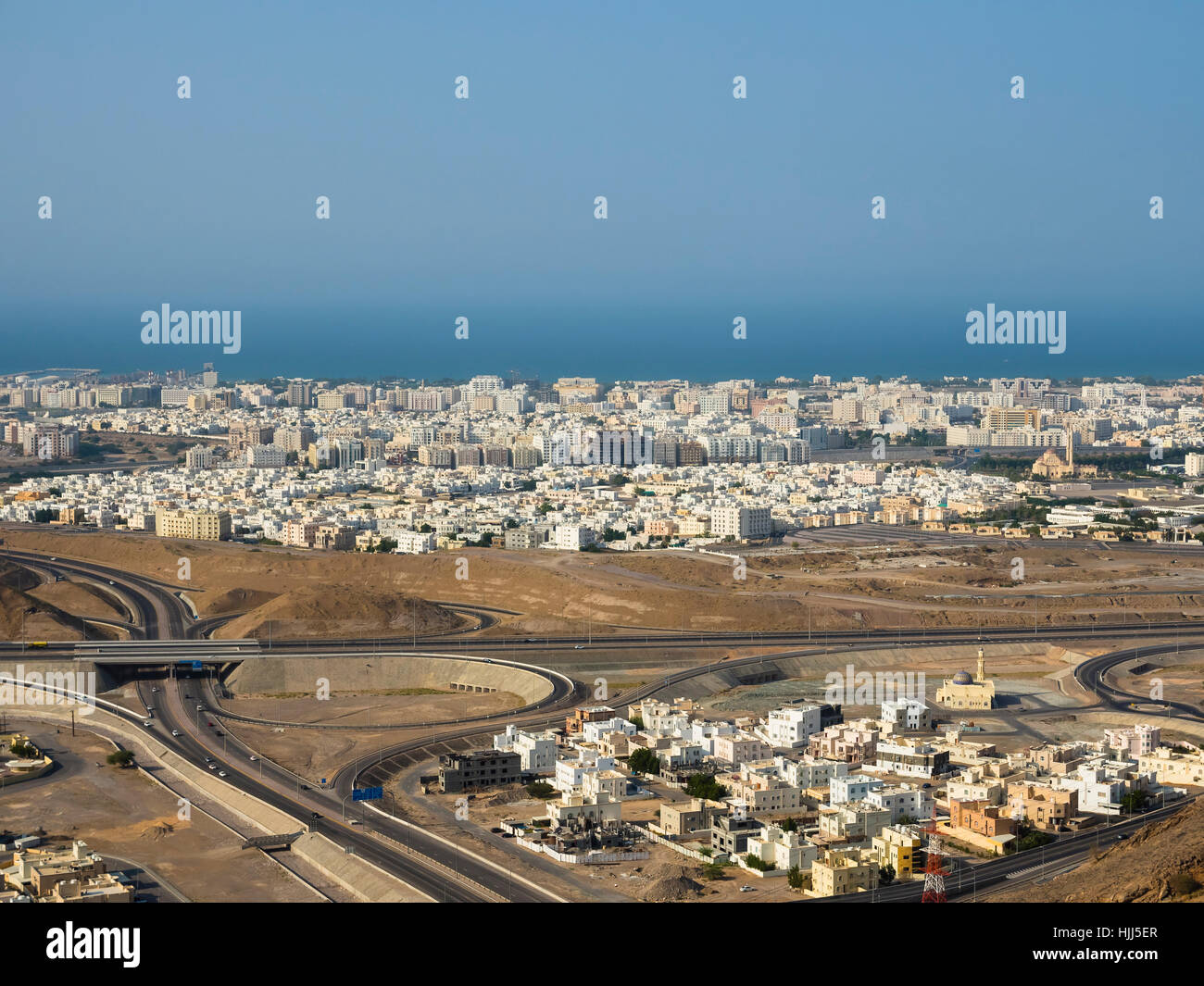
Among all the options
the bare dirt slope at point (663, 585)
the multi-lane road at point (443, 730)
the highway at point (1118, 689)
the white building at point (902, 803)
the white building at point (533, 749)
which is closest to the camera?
the multi-lane road at point (443, 730)

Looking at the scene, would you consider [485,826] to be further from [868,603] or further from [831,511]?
[831,511]

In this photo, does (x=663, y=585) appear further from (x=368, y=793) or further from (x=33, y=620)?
(x=368, y=793)

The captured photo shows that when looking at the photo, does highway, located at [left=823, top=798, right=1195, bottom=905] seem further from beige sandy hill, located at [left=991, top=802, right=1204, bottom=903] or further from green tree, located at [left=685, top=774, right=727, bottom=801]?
green tree, located at [left=685, top=774, right=727, bottom=801]

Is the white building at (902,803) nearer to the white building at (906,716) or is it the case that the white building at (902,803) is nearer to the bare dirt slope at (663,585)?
the white building at (906,716)

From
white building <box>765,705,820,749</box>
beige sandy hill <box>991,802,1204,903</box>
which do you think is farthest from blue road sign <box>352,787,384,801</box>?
beige sandy hill <box>991,802,1204,903</box>

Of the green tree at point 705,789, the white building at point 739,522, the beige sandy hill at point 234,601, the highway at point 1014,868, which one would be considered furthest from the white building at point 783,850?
the white building at point 739,522
